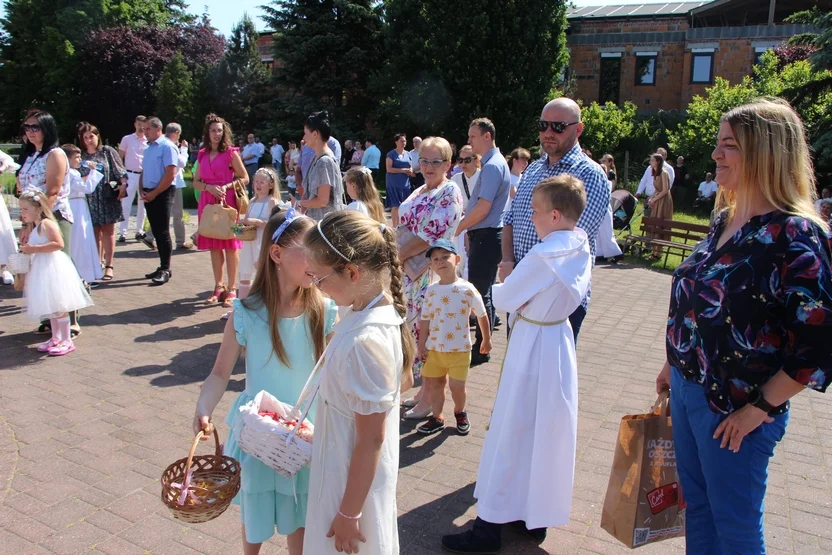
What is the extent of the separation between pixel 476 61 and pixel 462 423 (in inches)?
909

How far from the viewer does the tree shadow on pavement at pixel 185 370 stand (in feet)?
17.6

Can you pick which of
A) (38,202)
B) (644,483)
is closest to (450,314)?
(644,483)

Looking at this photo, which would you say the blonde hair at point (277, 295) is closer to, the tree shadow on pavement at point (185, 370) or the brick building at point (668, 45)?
the tree shadow on pavement at point (185, 370)

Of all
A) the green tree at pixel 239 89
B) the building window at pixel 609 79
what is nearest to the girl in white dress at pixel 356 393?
the green tree at pixel 239 89

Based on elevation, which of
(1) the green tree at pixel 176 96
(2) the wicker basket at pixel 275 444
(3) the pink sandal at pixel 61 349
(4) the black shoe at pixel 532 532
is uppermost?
(1) the green tree at pixel 176 96

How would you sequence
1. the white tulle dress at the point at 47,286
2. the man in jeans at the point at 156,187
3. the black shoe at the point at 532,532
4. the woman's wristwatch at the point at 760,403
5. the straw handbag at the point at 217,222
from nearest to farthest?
the woman's wristwatch at the point at 760,403, the black shoe at the point at 532,532, the white tulle dress at the point at 47,286, the straw handbag at the point at 217,222, the man in jeans at the point at 156,187

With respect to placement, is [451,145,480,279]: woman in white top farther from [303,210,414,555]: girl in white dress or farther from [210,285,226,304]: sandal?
[303,210,414,555]: girl in white dress

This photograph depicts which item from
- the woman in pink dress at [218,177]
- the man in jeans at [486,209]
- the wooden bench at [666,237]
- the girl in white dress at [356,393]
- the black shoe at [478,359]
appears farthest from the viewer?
the wooden bench at [666,237]

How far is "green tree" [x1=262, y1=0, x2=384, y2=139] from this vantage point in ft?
93.0

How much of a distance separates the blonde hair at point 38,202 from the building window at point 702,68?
104ft

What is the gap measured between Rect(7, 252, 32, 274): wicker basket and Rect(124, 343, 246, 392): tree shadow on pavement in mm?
1333

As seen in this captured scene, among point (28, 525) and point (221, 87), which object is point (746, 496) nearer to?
point (28, 525)

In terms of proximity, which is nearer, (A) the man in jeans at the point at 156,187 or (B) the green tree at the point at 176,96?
(A) the man in jeans at the point at 156,187

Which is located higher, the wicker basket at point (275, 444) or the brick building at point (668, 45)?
the brick building at point (668, 45)
